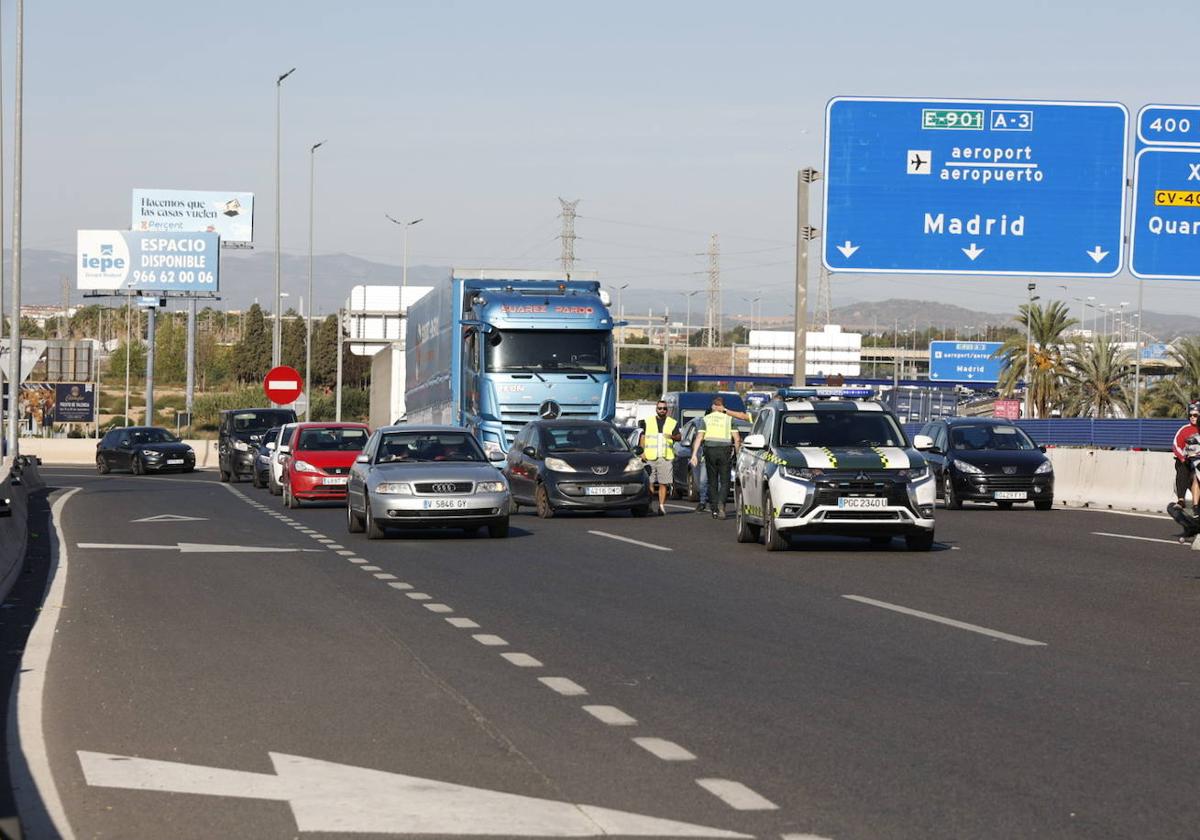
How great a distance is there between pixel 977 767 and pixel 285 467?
2770 cm

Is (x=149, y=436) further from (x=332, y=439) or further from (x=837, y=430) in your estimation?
(x=837, y=430)

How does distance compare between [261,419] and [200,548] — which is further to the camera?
[261,419]

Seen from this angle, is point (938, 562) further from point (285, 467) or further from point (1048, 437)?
point (1048, 437)

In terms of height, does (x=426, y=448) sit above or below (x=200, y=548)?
above

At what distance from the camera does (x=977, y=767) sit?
8.04m

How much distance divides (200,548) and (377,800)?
16008mm

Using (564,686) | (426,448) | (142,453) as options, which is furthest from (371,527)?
(142,453)

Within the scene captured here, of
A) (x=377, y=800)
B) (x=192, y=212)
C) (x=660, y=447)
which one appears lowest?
(x=377, y=800)

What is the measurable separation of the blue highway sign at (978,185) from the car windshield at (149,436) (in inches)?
1203

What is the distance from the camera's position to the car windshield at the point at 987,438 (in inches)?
1345

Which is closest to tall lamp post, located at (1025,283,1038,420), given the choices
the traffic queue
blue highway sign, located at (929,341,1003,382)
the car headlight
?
blue highway sign, located at (929,341,1003,382)

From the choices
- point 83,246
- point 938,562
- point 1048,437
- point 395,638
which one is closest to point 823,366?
point 83,246

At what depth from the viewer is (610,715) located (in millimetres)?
9539

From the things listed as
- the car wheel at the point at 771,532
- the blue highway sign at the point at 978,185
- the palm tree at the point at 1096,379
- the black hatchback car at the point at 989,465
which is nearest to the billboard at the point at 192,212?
the palm tree at the point at 1096,379
